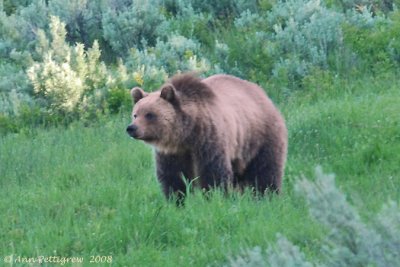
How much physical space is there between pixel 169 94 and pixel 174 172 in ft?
2.28

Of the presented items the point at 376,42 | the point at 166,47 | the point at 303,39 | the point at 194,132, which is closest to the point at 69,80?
the point at 166,47

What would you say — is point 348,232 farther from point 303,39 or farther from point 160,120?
point 303,39

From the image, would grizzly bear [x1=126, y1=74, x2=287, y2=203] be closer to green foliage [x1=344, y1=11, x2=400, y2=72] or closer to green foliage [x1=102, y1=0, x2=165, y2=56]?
green foliage [x1=344, y1=11, x2=400, y2=72]

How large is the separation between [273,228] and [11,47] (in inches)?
380

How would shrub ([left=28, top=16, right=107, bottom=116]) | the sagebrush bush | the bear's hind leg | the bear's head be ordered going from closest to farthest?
the sagebrush bush → the bear's head → the bear's hind leg → shrub ([left=28, top=16, right=107, bottom=116])

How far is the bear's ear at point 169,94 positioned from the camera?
803 centimetres

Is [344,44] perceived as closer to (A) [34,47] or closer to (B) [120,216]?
(A) [34,47]

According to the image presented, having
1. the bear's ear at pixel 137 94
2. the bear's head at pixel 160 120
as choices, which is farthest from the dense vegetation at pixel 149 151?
the bear's ear at pixel 137 94

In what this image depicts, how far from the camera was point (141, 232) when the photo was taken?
682cm

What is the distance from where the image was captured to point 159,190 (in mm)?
8539

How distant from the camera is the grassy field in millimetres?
6605

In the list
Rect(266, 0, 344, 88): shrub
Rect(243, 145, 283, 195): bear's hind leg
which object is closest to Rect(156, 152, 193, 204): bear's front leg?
Rect(243, 145, 283, 195): bear's hind leg

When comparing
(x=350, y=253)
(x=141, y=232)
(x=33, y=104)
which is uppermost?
(x=350, y=253)

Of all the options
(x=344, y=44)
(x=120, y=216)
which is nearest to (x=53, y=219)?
(x=120, y=216)
